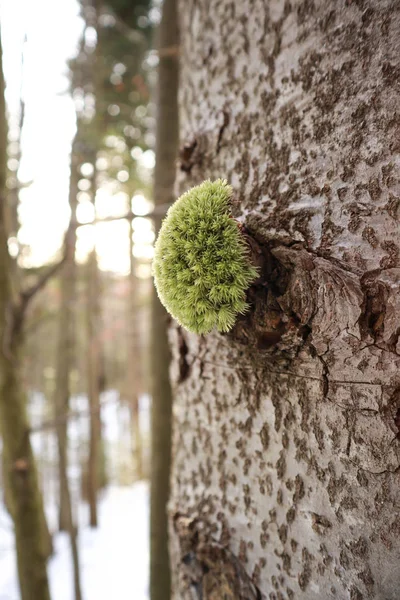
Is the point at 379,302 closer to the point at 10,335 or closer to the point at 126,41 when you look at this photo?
the point at 10,335

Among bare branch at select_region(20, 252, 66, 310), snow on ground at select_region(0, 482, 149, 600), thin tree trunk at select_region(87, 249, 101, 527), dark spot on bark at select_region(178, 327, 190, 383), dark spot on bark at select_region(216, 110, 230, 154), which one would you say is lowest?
snow on ground at select_region(0, 482, 149, 600)

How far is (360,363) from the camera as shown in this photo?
64 cm

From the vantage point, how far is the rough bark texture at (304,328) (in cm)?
62

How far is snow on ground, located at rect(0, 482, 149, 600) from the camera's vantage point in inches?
241

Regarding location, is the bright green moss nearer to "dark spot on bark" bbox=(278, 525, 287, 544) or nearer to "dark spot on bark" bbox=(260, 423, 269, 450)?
"dark spot on bark" bbox=(260, 423, 269, 450)

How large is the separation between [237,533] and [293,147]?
2.73ft

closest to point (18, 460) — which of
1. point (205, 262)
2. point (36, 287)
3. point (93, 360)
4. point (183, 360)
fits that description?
point (36, 287)

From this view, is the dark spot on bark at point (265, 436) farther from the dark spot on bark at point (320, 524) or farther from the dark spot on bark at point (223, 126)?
the dark spot on bark at point (223, 126)

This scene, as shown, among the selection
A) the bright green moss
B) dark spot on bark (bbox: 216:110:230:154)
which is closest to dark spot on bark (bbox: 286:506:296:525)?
the bright green moss

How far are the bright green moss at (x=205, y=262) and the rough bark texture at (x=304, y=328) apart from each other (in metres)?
0.06

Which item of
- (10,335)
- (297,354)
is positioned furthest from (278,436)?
(10,335)

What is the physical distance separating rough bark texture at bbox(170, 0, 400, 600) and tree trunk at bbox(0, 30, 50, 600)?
5.52 feet

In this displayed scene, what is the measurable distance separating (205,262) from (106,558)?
839cm

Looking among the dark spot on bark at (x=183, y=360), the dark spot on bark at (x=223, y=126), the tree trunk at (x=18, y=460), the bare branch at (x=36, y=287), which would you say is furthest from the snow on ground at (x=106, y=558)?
the dark spot on bark at (x=223, y=126)
